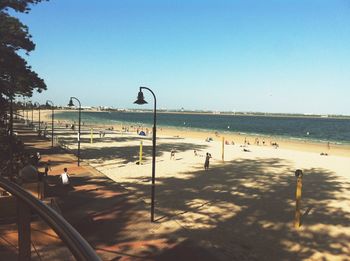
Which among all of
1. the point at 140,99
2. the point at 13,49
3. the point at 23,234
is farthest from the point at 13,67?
the point at 23,234

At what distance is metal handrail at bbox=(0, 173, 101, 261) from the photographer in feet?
6.47

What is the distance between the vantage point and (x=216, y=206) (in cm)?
1683

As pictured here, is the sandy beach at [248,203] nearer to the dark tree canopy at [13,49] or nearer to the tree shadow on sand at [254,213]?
the tree shadow on sand at [254,213]

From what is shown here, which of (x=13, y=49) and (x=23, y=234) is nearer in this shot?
(x=23, y=234)

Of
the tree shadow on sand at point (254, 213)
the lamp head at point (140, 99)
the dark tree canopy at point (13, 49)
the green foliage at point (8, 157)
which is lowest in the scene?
the tree shadow on sand at point (254, 213)

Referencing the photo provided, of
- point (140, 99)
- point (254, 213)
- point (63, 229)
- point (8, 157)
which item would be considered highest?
point (140, 99)

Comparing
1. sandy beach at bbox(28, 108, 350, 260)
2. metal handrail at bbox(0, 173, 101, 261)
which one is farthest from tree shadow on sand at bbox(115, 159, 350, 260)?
metal handrail at bbox(0, 173, 101, 261)

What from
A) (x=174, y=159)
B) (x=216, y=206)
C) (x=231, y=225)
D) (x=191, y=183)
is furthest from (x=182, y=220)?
(x=174, y=159)

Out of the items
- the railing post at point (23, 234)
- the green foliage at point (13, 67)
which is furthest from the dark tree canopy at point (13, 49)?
the railing post at point (23, 234)

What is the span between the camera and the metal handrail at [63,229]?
197 centimetres

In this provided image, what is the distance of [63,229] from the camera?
2100mm

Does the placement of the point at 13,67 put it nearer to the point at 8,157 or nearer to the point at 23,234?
the point at 8,157

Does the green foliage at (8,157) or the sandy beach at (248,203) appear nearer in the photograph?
the sandy beach at (248,203)

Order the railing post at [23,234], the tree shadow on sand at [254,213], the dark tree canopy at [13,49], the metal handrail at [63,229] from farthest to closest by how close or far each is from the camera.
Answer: the dark tree canopy at [13,49], the tree shadow on sand at [254,213], the railing post at [23,234], the metal handrail at [63,229]
